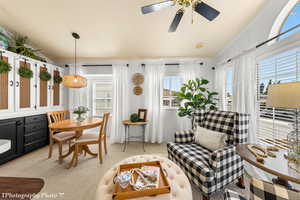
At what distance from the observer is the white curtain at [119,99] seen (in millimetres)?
3355

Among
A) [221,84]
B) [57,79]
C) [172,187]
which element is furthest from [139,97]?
[172,187]

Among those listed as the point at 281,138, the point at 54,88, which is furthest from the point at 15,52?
the point at 281,138

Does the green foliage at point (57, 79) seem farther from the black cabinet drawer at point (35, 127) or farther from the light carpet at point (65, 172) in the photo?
the light carpet at point (65, 172)

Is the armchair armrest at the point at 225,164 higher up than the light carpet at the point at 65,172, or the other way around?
the armchair armrest at the point at 225,164

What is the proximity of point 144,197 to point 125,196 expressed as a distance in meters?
0.14

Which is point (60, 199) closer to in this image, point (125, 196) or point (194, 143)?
point (125, 196)

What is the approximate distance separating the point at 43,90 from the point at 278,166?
167 inches

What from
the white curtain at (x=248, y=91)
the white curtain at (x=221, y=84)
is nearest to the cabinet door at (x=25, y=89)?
the white curtain at (x=248, y=91)

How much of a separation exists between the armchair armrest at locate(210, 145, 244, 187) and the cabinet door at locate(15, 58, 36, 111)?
359 cm

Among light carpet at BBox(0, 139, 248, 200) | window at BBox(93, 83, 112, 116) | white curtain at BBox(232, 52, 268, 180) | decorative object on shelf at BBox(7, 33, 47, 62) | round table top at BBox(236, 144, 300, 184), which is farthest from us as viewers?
window at BBox(93, 83, 112, 116)

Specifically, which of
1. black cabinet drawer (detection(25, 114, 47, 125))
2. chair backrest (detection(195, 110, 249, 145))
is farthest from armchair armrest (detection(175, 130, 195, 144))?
black cabinet drawer (detection(25, 114, 47, 125))

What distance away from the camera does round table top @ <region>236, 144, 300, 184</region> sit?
2.78 feet

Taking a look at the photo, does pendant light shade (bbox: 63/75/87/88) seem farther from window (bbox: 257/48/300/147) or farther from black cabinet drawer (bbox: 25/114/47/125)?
window (bbox: 257/48/300/147)

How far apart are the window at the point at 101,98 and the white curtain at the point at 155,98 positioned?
1.38 metres
